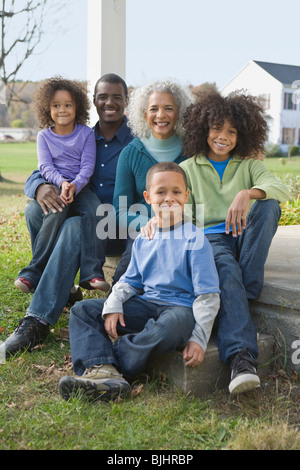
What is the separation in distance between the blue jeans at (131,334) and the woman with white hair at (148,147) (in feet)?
2.12

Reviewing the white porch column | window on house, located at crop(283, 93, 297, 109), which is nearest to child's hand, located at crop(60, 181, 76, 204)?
the white porch column

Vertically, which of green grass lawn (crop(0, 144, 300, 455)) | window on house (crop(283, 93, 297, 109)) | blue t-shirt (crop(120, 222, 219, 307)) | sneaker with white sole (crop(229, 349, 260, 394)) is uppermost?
window on house (crop(283, 93, 297, 109))

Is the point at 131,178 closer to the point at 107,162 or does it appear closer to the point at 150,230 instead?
the point at 107,162

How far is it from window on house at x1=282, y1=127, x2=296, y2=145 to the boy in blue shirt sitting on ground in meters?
18.8

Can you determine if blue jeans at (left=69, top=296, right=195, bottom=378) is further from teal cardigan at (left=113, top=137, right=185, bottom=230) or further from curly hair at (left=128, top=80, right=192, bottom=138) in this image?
curly hair at (left=128, top=80, right=192, bottom=138)

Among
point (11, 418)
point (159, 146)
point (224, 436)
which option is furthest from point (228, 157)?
point (11, 418)

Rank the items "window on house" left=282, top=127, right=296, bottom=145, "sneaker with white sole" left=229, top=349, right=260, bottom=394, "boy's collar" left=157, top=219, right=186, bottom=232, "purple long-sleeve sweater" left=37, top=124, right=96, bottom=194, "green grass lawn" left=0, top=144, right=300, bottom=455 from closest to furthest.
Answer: "green grass lawn" left=0, top=144, right=300, bottom=455, "sneaker with white sole" left=229, top=349, right=260, bottom=394, "boy's collar" left=157, top=219, right=186, bottom=232, "purple long-sleeve sweater" left=37, top=124, right=96, bottom=194, "window on house" left=282, top=127, right=296, bottom=145

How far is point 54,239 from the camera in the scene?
10.6 feet

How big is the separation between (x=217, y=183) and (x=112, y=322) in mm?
937

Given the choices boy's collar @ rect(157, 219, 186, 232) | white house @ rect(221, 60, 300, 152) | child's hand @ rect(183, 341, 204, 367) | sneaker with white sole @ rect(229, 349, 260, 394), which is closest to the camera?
sneaker with white sole @ rect(229, 349, 260, 394)

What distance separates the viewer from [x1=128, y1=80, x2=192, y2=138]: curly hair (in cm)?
329

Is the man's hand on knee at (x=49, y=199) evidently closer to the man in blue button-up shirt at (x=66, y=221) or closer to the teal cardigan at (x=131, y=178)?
the man in blue button-up shirt at (x=66, y=221)

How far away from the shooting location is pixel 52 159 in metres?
3.50

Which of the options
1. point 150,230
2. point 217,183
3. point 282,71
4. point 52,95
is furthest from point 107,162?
point 282,71
